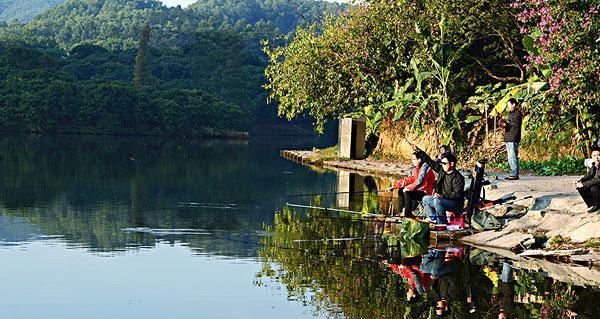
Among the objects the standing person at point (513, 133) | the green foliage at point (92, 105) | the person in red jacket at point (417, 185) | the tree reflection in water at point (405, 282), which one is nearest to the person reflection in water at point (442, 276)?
the tree reflection in water at point (405, 282)

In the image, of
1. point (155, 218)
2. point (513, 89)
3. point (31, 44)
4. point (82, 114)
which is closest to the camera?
point (155, 218)

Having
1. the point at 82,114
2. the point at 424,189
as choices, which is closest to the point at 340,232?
the point at 424,189

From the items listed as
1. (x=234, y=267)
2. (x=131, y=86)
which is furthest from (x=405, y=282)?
(x=131, y=86)

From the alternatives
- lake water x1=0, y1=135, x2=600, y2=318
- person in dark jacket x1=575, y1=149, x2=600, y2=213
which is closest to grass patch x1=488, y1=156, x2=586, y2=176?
lake water x1=0, y1=135, x2=600, y2=318

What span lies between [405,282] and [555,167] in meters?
14.6

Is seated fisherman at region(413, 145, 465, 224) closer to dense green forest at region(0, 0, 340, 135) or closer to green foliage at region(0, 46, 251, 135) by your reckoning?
dense green forest at region(0, 0, 340, 135)

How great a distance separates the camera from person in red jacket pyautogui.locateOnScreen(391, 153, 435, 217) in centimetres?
1709

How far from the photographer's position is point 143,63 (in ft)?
313

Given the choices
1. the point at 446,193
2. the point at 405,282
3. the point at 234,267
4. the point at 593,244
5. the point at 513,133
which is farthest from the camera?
the point at 513,133

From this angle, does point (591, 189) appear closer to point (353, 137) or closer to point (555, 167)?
point (555, 167)

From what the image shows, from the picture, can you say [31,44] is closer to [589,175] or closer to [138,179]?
[138,179]

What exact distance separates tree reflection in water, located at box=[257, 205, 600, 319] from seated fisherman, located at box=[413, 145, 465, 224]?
1.22 meters

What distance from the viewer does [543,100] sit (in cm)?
2520

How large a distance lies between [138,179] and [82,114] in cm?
5523
